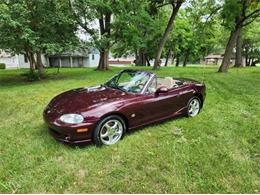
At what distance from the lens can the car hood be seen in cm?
397

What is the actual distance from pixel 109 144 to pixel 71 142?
2.10ft

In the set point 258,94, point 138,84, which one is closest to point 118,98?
point 138,84

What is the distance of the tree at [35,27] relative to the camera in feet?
34.4

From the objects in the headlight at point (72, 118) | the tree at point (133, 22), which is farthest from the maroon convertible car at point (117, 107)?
the tree at point (133, 22)

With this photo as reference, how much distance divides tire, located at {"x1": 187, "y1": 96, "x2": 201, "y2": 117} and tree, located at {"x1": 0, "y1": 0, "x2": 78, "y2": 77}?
25.9 ft

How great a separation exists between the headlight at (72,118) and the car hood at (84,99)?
93 mm

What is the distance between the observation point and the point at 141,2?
15609 millimetres

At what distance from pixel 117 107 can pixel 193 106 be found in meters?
2.32

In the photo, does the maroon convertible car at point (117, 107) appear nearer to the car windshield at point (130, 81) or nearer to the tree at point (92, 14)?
the car windshield at point (130, 81)

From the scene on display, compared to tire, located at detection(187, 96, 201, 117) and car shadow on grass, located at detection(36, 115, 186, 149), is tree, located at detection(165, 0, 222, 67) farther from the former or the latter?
car shadow on grass, located at detection(36, 115, 186, 149)

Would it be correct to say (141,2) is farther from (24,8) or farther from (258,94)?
(258,94)

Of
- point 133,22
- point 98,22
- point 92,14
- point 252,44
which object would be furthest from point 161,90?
point 252,44

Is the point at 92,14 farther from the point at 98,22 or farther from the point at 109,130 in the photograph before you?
the point at 109,130

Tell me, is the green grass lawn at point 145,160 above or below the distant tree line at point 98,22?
below
